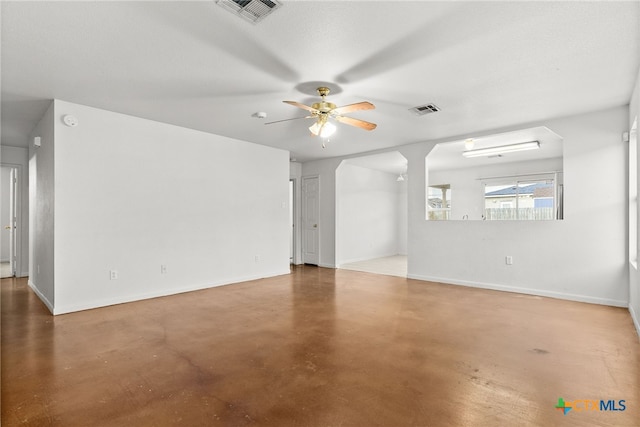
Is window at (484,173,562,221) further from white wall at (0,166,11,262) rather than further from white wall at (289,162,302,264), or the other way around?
white wall at (0,166,11,262)

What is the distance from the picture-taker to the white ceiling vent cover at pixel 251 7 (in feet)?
6.90

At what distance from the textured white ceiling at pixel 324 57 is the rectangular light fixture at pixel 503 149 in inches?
80.5

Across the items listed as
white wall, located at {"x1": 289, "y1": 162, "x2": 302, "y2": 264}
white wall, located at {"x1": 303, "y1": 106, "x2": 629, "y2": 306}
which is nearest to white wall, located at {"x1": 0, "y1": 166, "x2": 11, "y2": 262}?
white wall, located at {"x1": 289, "y1": 162, "x2": 302, "y2": 264}

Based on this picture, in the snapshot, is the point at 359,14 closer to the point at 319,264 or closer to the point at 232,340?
the point at 232,340

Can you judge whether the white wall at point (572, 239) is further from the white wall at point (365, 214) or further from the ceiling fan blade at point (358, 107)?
the ceiling fan blade at point (358, 107)

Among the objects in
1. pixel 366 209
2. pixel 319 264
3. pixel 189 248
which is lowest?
pixel 319 264

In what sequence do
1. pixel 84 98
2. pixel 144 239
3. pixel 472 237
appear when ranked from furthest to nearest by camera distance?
1. pixel 472 237
2. pixel 144 239
3. pixel 84 98

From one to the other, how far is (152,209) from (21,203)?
357cm

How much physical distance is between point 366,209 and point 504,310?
5186 mm

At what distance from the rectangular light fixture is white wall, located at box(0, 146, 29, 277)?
28.9 ft

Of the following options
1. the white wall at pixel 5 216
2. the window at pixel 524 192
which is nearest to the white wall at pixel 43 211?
the white wall at pixel 5 216

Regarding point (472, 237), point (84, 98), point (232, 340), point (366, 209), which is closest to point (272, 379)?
point (232, 340)

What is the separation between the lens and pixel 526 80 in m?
3.28

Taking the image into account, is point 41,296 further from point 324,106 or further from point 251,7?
point 251,7
